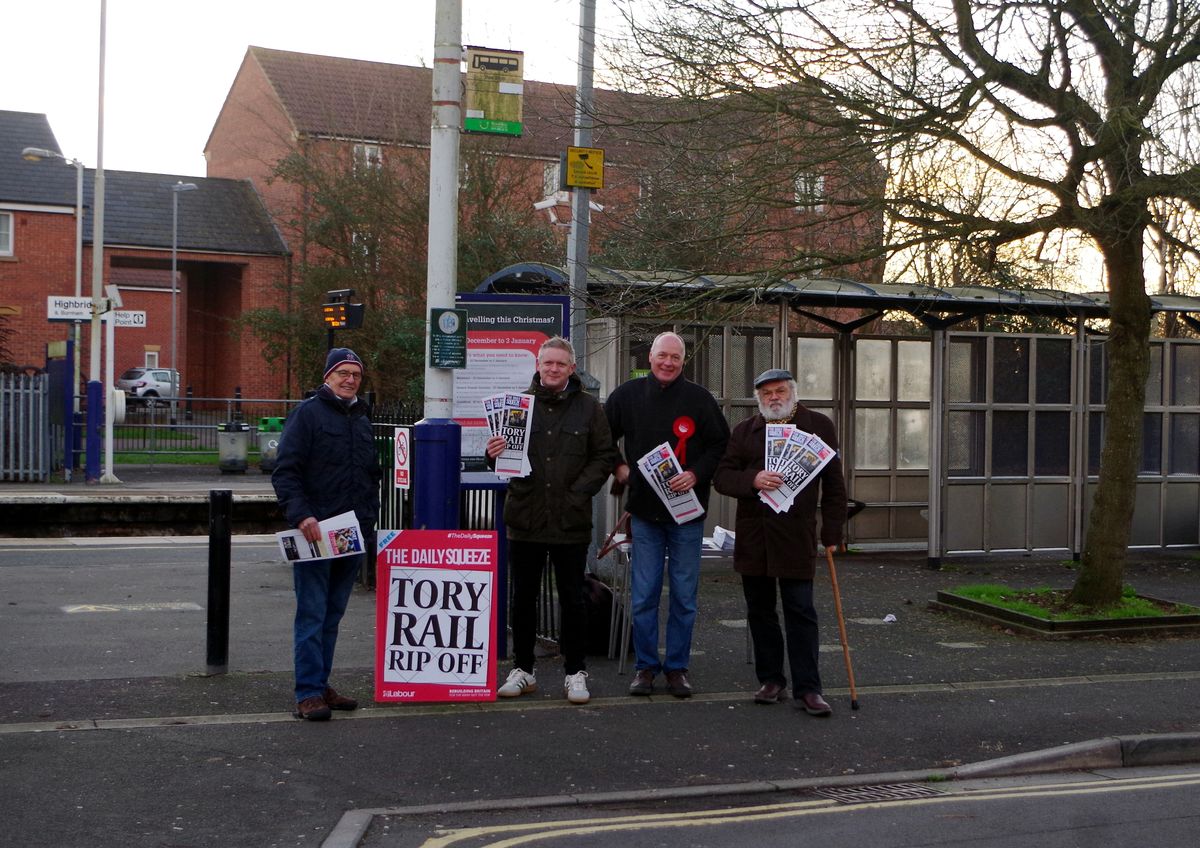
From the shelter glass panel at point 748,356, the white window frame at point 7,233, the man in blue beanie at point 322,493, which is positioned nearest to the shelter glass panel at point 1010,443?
the shelter glass panel at point 748,356

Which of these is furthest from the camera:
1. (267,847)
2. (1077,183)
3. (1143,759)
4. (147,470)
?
(147,470)

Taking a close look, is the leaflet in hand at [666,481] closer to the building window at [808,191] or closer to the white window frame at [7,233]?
the building window at [808,191]

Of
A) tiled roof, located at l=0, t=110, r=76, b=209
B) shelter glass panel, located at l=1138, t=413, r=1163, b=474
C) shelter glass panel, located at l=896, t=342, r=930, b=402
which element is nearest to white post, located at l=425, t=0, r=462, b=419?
shelter glass panel, located at l=896, t=342, r=930, b=402

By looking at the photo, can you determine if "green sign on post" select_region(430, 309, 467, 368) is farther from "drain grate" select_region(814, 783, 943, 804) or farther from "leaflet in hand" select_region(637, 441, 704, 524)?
"drain grate" select_region(814, 783, 943, 804)

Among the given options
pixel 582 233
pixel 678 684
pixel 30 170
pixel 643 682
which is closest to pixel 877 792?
pixel 678 684

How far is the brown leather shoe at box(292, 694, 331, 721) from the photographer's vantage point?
276 inches

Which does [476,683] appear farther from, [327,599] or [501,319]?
[501,319]

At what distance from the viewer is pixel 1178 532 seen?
1500 centimetres

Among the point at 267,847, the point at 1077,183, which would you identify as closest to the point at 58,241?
the point at 1077,183

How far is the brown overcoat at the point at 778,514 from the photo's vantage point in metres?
7.46

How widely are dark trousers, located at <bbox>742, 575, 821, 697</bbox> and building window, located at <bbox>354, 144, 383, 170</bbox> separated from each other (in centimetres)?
2295

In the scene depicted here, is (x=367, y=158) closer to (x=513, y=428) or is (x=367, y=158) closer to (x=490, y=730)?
(x=513, y=428)

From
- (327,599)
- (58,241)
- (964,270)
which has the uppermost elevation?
(58,241)

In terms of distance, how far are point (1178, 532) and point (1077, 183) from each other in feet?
21.0
